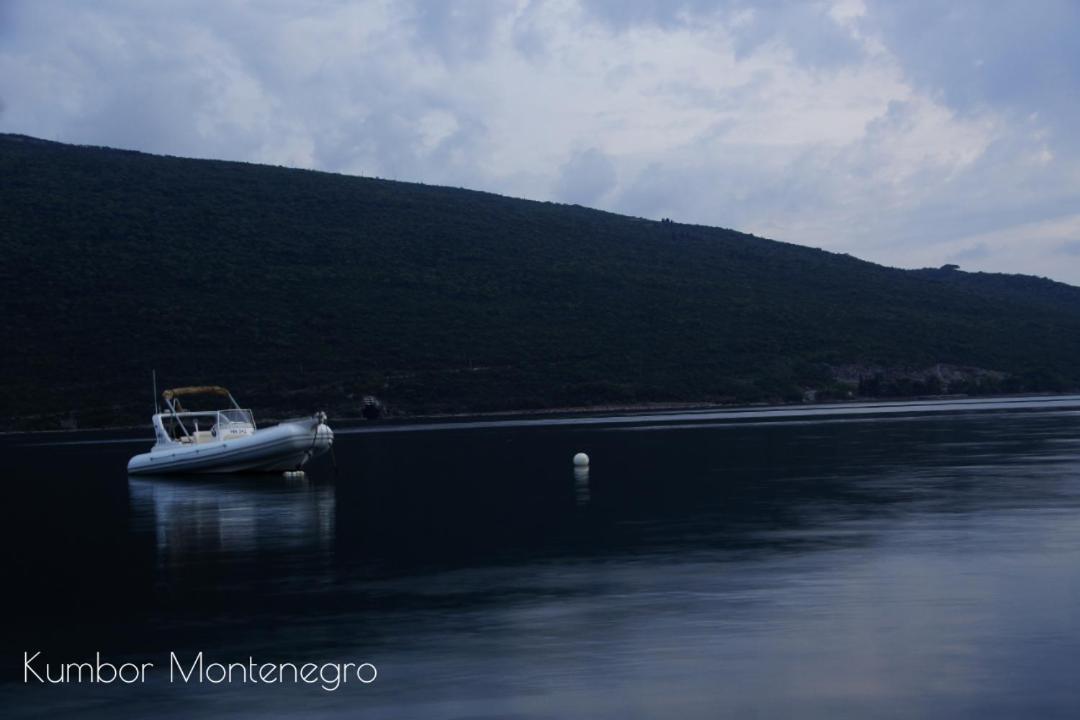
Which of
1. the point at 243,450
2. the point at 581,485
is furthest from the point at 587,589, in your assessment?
the point at 243,450

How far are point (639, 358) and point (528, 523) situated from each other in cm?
6331

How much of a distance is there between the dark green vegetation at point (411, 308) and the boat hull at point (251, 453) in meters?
34.2

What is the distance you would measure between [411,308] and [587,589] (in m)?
75.2

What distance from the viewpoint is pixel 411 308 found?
89000 millimetres

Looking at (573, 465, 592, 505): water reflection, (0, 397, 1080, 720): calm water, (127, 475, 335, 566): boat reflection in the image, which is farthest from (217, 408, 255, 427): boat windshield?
(573, 465, 592, 505): water reflection

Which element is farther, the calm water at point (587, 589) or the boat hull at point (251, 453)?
the boat hull at point (251, 453)

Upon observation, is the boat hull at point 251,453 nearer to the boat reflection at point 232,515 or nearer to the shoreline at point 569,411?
the boat reflection at point 232,515

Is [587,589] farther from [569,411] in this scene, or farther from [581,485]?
[569,411]

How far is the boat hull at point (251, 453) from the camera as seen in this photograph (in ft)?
114

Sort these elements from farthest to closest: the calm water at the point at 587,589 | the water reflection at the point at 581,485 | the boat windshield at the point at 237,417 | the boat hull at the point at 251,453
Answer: the boat windshield at the point at 237,417
the boat hull at the point at 251,453
the water reflection at the point at 581,485
the calm water at the point at 587,589

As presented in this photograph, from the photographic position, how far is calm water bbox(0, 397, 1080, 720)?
1034 centimetres

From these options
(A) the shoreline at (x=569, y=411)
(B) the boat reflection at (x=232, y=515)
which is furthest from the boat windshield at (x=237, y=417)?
(A) the shoreline at (x=569, y=411)

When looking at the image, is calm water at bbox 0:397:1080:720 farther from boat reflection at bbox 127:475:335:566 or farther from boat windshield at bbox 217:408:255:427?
boat windshield at bbox 217:408:255:427

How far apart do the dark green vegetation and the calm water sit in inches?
1817
